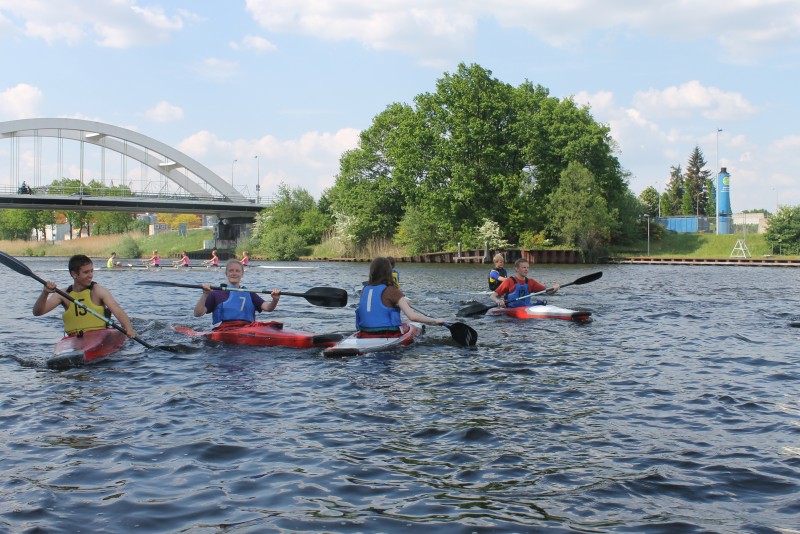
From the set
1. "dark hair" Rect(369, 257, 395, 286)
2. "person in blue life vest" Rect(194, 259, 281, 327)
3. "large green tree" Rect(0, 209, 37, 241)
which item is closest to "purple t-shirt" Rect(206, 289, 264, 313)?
"person in blue life vest" Rect(194, 259, 281, 327)

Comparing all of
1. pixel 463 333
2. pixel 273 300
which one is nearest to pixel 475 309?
pixel 463 333

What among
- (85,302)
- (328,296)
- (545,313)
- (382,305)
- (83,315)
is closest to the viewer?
(85,302)

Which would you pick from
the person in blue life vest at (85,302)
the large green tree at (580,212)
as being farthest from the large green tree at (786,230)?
the person in blue life vest at (85,302)

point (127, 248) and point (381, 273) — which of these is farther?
point (127, 248)

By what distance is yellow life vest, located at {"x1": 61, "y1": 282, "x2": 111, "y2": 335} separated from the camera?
11.8 meters

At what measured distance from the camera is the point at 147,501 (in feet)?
18.7

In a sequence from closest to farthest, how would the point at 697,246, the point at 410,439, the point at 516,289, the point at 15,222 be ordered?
the point at 410,439 → the point at 516,289 → the point at 697,246 → the point at 15,222

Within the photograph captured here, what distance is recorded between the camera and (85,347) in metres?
11.4

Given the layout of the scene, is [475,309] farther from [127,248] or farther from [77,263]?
[127,248]

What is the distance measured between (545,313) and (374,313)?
6.52 meters

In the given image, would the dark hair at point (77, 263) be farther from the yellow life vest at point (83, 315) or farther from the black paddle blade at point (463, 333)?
the black paddle blade at point (463, 333)

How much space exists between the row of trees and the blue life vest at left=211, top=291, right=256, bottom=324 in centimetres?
4844

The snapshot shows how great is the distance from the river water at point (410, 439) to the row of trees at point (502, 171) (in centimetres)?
4756

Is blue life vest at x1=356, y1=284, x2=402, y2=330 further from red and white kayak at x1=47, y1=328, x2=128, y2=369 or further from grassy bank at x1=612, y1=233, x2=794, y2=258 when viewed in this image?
grassy bank at x1=612, y1=233, x2=794, y2=258
